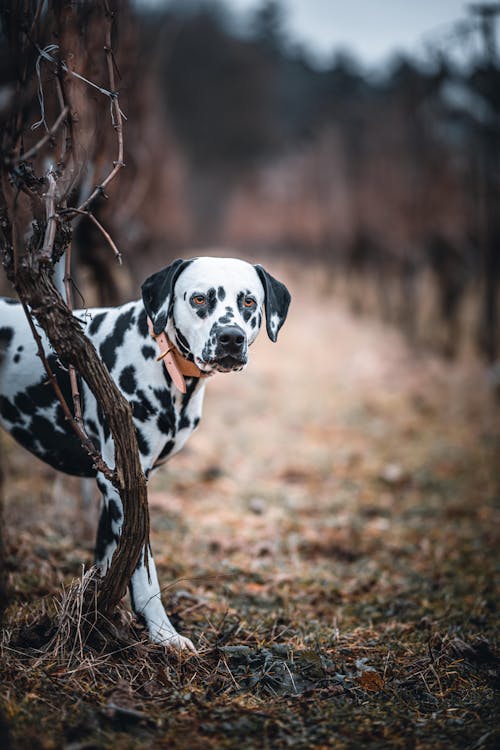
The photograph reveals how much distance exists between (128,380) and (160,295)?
1.37ft

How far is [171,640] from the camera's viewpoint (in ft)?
9.59

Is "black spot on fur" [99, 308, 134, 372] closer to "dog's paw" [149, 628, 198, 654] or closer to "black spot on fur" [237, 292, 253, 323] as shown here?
"black spot on fur" [237, 292, 253, 323]

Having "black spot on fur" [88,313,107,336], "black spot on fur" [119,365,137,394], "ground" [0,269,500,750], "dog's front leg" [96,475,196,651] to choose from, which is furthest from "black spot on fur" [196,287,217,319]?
"ground" [0,269,500,750]

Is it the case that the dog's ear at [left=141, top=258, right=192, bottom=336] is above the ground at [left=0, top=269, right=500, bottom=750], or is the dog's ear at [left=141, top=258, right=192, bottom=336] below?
above

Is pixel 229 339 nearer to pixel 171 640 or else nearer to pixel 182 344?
pixel 182 344

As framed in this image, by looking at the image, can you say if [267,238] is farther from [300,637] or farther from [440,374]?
[300,637]

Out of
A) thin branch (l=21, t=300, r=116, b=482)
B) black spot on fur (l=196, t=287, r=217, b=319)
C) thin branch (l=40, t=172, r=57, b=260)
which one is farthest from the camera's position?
black spot on fur (l=196, t=287, r=217, b=319)

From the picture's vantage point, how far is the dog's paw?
9.53 ft

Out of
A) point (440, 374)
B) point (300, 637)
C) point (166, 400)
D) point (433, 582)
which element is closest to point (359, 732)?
point (300, 637)

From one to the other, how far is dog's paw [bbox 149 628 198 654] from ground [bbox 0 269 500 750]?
0.16 ft

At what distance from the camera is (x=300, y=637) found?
330cm

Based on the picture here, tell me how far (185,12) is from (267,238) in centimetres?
3470

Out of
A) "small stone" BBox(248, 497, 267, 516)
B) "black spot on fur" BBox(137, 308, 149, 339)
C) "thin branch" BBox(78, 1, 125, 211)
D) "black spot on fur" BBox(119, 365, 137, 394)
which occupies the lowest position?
"small stone" BBox(248, 497, 267, 516)

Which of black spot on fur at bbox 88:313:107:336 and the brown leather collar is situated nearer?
the brown leather collar
